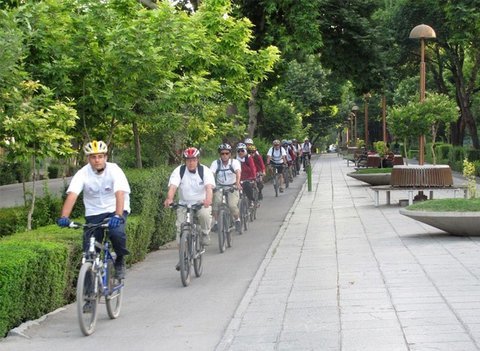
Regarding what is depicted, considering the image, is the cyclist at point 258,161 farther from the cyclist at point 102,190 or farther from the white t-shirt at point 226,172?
the cyclist at point 102,190

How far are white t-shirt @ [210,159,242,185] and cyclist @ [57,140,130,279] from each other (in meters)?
7.19

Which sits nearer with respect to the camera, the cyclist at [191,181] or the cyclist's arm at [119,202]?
the cyclist's arm at [119,202]

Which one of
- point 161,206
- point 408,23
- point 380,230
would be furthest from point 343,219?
point 408,23

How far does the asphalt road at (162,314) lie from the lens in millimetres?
7660

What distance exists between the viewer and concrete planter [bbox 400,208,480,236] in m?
13.3

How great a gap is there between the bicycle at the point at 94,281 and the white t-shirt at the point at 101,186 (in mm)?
261

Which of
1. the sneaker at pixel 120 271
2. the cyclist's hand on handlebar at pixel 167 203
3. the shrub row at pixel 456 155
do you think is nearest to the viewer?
the sneaker at pixel 120 271

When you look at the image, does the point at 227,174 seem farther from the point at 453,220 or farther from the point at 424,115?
the point at 424,115

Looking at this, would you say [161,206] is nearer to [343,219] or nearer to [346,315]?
[343,219]

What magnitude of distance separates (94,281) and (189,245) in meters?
3.07

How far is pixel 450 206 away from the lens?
13859mm

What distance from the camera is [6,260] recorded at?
25.5 ft

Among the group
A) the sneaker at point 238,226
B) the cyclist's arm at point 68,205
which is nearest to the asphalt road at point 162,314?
the cyclist's arm at point 68,205

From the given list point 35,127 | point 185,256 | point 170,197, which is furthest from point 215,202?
point 35,127
